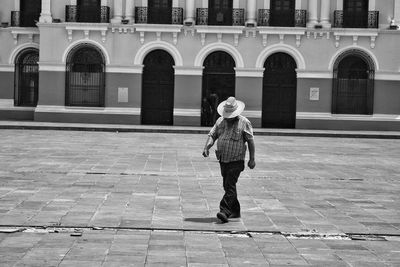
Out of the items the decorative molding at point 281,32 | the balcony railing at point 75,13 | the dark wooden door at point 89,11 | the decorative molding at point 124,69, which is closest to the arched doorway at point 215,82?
the decorative molding at point 281,32

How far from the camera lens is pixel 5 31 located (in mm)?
34250

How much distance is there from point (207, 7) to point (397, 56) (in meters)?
8.98

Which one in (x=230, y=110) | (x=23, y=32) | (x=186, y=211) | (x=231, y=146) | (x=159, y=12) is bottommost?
(x=186, y=211)

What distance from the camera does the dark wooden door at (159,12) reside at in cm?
3300

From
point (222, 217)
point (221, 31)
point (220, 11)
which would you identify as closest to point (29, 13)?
point (220, 11)

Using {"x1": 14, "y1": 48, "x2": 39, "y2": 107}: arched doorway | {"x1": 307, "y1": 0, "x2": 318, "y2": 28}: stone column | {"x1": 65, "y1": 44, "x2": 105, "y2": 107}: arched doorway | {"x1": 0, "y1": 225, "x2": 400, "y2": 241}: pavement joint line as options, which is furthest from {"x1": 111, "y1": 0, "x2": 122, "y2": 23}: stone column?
{"x1": 0, "y1": 225, "x2": 400, "y2": 241}: pavement joint line

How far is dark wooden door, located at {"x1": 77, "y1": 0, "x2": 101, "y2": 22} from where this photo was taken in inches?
1302

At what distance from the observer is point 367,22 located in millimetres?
32719

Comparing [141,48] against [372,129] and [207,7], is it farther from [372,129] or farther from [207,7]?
[372,129]

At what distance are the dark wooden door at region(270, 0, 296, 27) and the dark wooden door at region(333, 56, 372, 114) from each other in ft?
10.3

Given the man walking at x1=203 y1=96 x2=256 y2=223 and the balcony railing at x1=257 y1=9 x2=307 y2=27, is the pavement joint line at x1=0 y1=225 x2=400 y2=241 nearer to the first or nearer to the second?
the man walking at x1=203 y1=96 x2=256 y2=223

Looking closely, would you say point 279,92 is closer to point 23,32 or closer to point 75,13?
point 75,13

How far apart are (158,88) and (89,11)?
4.77 metres

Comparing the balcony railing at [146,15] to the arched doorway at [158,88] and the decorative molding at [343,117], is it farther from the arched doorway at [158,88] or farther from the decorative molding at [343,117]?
the decorative molding at [343,117]
